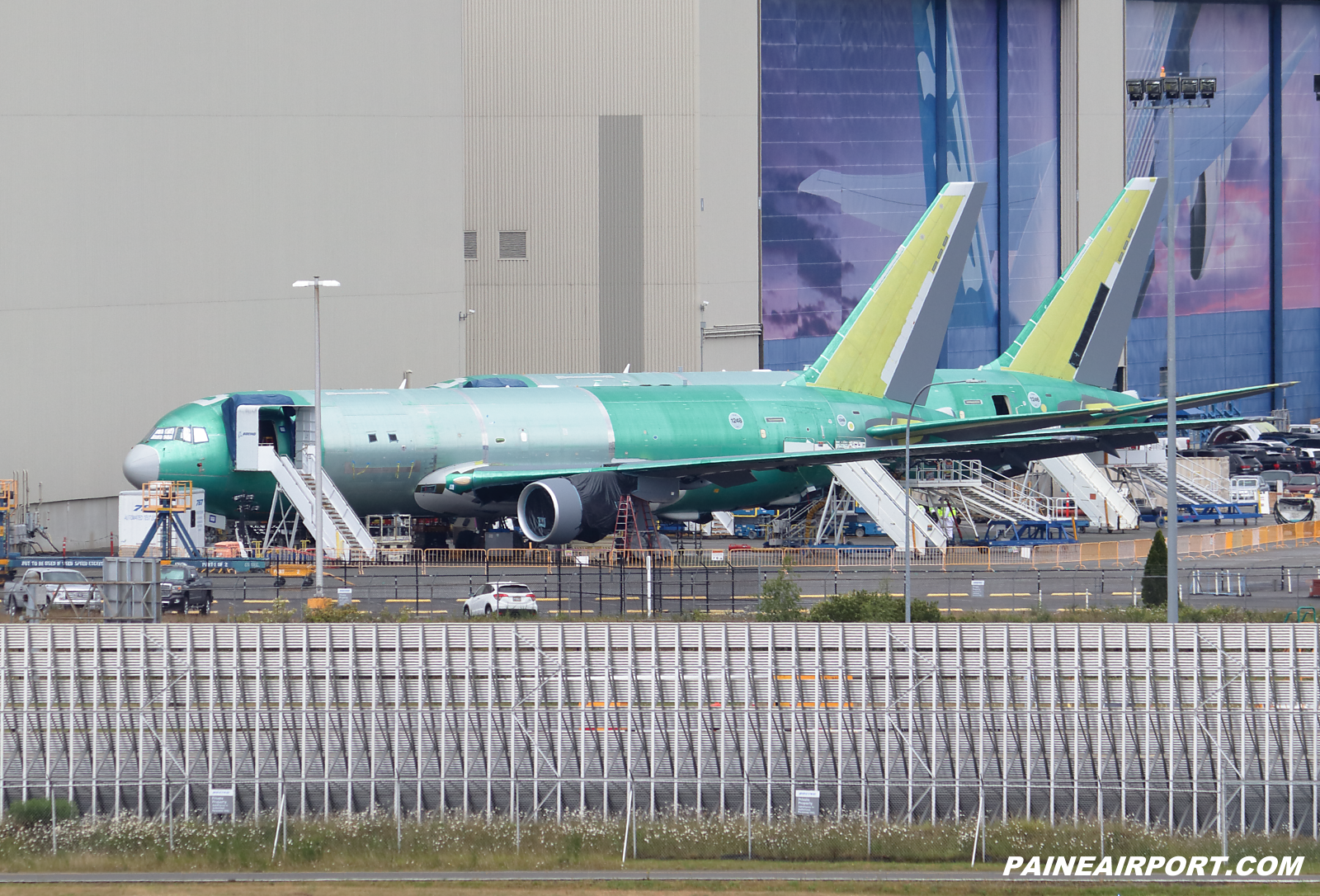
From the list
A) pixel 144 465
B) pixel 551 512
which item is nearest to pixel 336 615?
pixel 551 512

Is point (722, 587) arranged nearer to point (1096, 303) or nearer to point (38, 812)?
point (38, 812)

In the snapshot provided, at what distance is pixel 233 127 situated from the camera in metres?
73.7

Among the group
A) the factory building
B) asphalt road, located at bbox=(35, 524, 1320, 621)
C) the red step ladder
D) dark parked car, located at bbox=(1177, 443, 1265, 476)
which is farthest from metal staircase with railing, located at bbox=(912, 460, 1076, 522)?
dark parked car, located at bbox=(1177, 443, 1265, 476)

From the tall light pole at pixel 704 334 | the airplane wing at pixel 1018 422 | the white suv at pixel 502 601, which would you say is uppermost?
the tall light pole at pixel 704 334

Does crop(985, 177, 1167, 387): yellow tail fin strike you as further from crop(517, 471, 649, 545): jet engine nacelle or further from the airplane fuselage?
crop(517, 471, 649, 545): jet engine nacelle

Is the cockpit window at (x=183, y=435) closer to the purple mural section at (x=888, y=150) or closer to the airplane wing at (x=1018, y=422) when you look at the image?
the airplane wing at (x=1018, y=422)

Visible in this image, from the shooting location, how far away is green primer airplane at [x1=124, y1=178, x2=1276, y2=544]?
6056cm

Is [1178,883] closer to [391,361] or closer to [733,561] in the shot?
[733,561]

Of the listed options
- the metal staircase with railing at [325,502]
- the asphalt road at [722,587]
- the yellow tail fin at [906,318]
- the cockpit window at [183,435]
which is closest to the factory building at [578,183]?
the cockpit window at [183,435]

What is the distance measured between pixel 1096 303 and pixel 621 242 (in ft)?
83.4

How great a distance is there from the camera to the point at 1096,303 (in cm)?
8238

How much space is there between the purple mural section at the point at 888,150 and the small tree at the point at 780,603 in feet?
187

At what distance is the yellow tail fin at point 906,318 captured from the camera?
74562mm

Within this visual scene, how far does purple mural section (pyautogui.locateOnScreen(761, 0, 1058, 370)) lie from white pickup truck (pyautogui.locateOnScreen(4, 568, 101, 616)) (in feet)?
190
